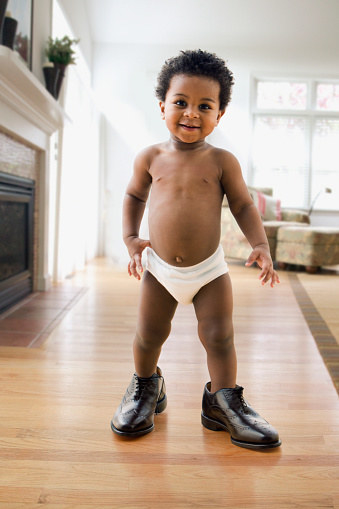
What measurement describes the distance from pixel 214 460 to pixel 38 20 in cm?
311

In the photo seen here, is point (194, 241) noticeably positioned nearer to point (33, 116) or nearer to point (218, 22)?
point (33, 116)

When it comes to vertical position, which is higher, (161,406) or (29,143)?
(29,143)

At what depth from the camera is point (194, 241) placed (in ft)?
3.95

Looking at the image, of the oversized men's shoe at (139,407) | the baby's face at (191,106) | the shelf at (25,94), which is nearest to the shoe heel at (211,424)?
→ the oversized men's shoe at (139,407)

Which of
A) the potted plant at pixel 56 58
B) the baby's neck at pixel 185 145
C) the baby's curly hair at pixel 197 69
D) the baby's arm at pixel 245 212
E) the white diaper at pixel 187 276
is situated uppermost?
the potted plant at pixel 56 58

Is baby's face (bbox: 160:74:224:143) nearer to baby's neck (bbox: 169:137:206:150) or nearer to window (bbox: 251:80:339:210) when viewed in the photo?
baby's neck (bbox: 169:137:206:150)

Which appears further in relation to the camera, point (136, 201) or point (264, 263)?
point (136, 201)

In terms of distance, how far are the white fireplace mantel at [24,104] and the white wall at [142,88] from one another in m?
2.85

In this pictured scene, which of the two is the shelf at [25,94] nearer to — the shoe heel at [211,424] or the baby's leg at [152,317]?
the baby's leg at [152,317]

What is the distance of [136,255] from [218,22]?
530cm

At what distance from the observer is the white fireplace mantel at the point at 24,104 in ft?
7.36

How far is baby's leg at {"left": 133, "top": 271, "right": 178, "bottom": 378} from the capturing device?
1.26 metres

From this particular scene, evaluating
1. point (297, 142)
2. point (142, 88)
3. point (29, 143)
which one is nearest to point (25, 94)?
point (29, 143)

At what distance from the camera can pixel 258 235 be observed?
49.0 inches
